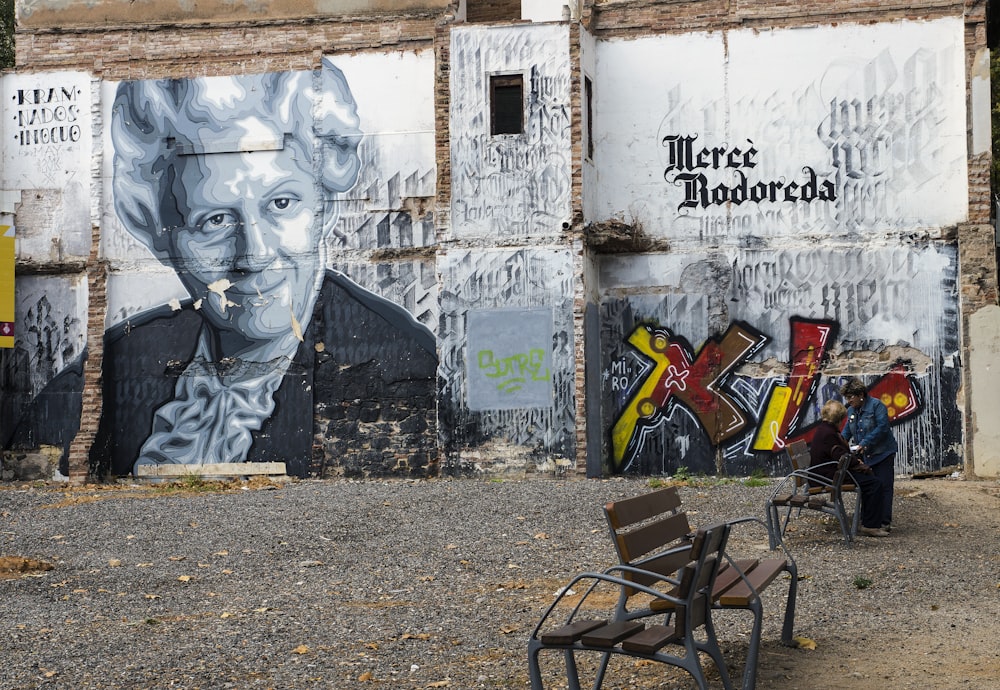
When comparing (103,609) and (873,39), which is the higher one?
(873,39)

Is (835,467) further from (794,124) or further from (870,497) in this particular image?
(794,124)

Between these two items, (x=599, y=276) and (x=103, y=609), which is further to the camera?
(x=599, y=276)

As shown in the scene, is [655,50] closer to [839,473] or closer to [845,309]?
[845,309]

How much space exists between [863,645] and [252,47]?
15446 millimetres

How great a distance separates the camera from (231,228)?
64.9 feet

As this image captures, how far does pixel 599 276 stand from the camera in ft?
63.3

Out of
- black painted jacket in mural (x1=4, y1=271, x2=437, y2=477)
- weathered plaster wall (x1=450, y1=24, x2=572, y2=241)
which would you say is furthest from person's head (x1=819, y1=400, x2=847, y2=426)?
black painted jacket in mural (x1=4, y1=271, x2=437, y2=477)

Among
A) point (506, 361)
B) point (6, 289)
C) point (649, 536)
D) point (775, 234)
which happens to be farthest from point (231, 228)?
point (649, 536)

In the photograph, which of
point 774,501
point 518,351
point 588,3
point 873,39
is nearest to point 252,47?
point 588,3

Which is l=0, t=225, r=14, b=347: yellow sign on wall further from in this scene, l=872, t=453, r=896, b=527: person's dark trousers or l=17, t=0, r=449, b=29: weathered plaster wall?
l=872, t=453, r=896, b=527: person's dark trousers

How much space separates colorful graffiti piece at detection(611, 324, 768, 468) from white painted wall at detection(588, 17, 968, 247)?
158cm

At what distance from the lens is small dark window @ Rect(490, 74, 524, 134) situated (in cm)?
1855

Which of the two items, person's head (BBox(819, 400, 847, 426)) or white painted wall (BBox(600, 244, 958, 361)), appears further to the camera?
white painted wall (BBox(600, 244, 958, 361))

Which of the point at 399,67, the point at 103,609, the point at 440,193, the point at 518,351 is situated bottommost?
the point at 103,609
